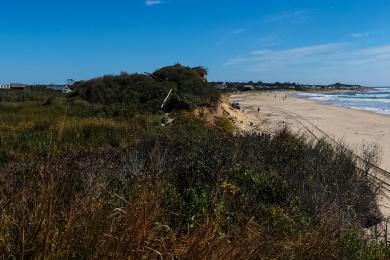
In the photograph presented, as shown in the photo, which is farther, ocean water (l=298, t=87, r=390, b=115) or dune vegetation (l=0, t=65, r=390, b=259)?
ocean water (l=298, t=87, r=390, b=115)

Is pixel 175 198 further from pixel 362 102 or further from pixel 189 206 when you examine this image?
pixel 362 102

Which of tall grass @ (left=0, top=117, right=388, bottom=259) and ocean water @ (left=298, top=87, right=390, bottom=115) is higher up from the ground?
tall grass @ (left=0, top=117, right=388, bottom=259)

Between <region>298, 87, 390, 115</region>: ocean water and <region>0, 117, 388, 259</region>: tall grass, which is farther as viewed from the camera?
<region>298, 87, 390, 115</region>: ocean water

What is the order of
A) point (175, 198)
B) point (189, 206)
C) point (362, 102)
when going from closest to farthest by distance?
point (189, 206) → point (175, 198) → point (362, 102)

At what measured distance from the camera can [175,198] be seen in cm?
522

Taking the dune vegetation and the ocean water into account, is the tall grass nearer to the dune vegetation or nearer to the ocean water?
the dune vegetation

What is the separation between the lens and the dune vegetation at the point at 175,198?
2.52 m

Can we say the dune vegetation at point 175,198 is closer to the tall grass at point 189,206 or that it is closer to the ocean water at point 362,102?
the tall grass at point 189,206

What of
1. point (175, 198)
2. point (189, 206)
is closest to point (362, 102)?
point (175, 198)

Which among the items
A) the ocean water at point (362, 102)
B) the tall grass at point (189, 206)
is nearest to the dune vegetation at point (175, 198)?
the tall grass at point (189, 206)

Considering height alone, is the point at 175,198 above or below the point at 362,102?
above

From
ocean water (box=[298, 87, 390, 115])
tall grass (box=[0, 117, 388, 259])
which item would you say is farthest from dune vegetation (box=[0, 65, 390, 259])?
ocean water (box=[298, 87, 390, 115])

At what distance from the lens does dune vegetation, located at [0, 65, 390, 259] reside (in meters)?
2.52

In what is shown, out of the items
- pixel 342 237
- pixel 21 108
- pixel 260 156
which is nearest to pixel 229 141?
pixel 260 156
